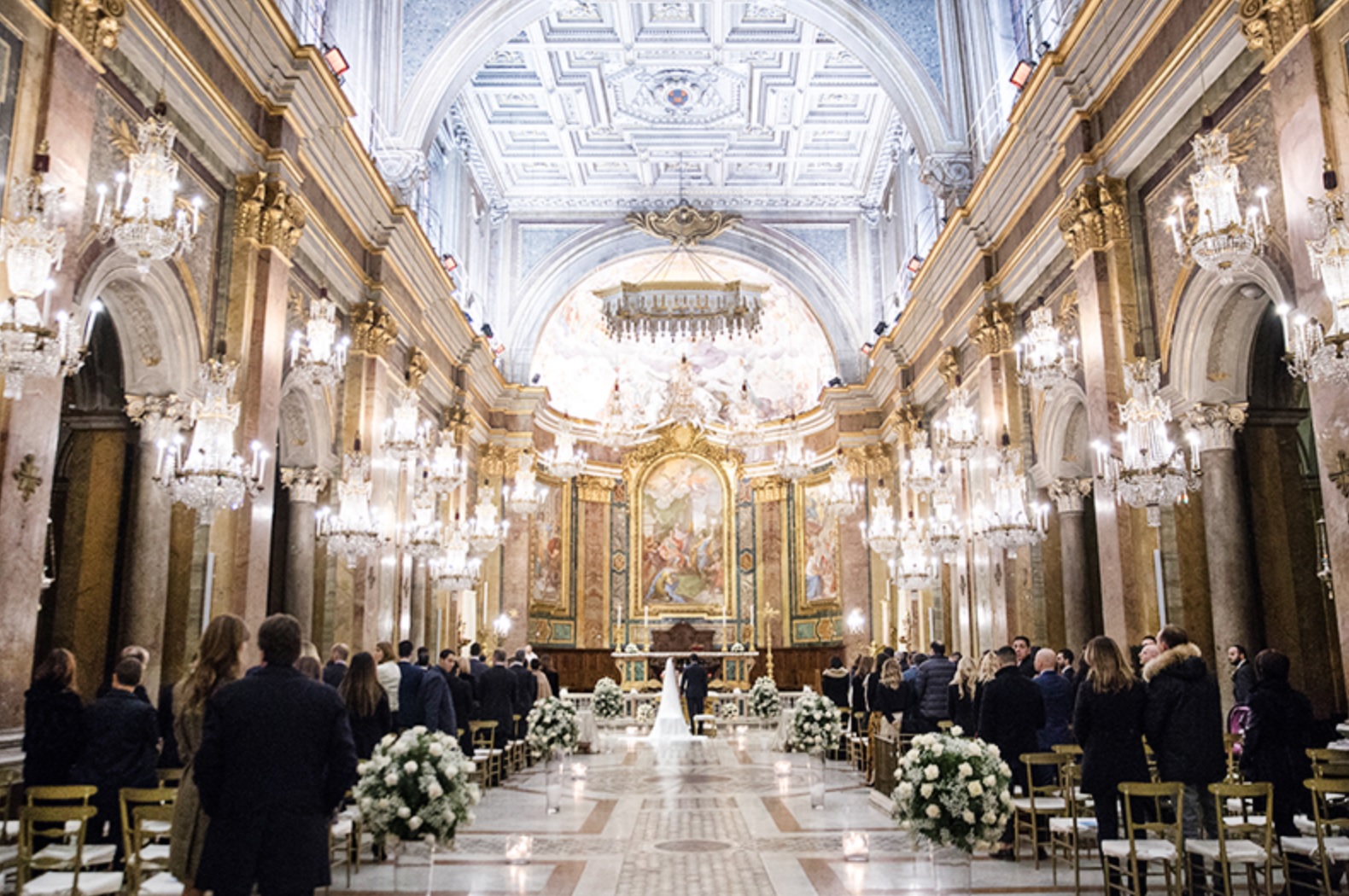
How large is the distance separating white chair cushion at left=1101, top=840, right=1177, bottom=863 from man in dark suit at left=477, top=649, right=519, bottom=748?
8.31m

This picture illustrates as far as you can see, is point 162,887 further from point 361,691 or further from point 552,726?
point 552,726

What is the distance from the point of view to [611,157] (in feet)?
76.6

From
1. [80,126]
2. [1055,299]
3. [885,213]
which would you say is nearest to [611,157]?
[885,213]

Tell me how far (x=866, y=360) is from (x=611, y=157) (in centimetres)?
731

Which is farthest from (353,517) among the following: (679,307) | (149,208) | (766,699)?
(679,307)

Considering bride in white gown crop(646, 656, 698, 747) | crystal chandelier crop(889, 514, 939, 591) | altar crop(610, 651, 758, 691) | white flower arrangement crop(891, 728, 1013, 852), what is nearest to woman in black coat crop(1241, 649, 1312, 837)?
white flower arrangement crop(891, 728, 1013, 852)

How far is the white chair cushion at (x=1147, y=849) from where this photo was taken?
5.77 m

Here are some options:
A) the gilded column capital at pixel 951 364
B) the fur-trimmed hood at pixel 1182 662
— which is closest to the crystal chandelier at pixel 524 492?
the gilded column capital at pixel 951 364

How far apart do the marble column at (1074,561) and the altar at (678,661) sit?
484 inches

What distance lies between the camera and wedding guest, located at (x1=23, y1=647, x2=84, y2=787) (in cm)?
608

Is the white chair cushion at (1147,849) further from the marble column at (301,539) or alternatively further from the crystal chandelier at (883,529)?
the crystal chandelier at (883,529)

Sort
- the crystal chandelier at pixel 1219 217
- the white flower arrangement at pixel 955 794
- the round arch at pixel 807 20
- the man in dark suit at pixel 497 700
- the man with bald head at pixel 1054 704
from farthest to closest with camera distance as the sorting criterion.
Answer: the round arch at pixel 807 20, the man in dark suit at pixel 497 700, the man with bald head at pixel 1054 704, the crystal chandelier at pixel 1219 217, the white flower arrangement at pixel 955 794

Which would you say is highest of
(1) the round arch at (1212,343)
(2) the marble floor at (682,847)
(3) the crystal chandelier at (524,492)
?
(3) the crystal chandelier at (524,492)

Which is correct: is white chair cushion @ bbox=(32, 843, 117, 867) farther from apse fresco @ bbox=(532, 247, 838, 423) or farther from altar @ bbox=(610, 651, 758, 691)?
apse fresco @ bbox=(532, 247, 838, 423)
